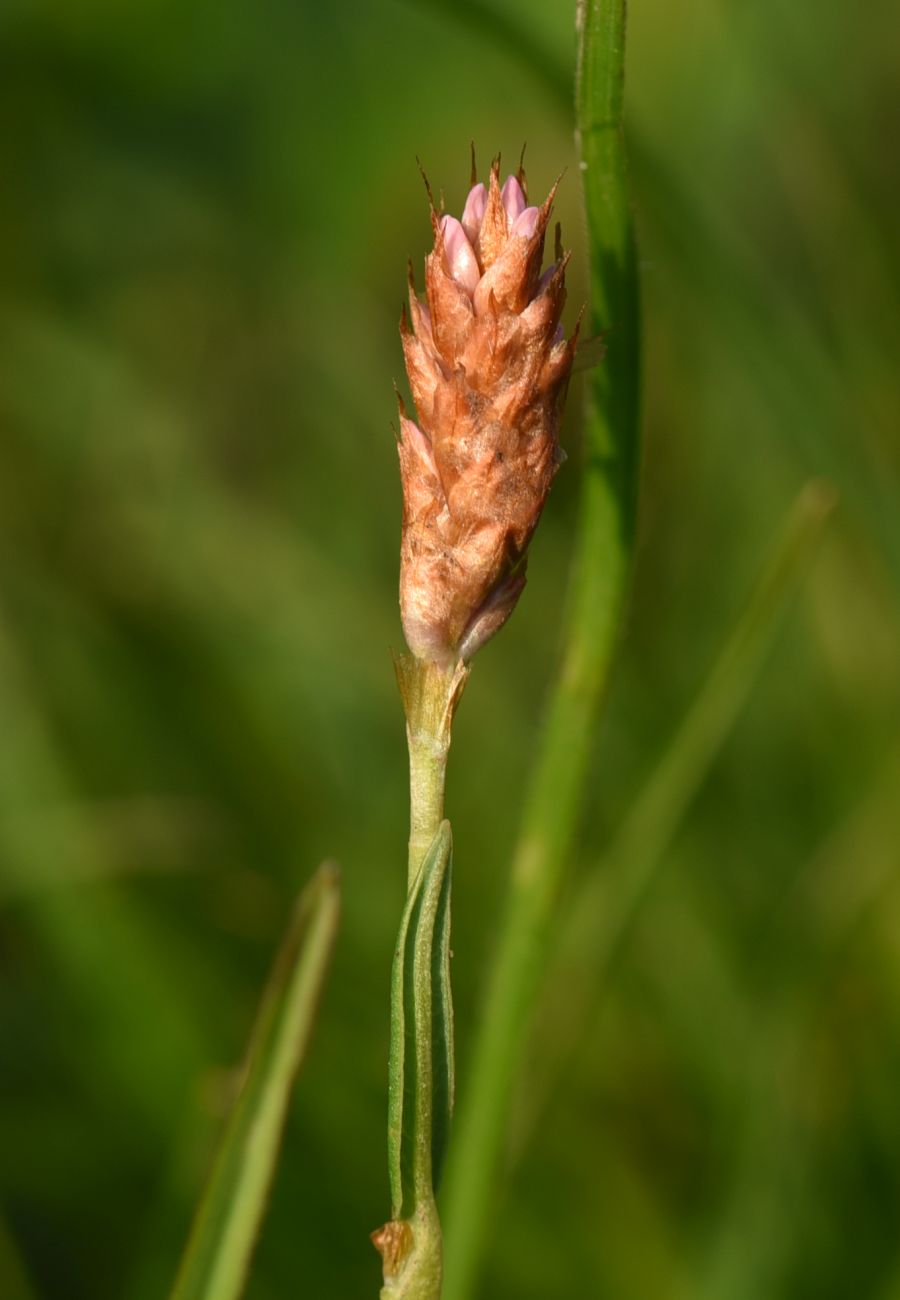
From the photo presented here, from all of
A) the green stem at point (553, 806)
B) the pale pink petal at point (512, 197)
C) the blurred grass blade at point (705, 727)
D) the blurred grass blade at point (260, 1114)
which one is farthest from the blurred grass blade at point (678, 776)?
the pale pink petal at point (512, 197)

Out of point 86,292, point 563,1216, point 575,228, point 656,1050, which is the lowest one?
point 563,1216

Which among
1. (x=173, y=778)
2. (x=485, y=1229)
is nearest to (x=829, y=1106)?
(x=485, y=1229)

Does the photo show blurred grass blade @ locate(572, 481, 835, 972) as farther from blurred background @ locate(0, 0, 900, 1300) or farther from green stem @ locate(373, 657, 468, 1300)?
green stem @ locate(373, 657, 468, 1300)

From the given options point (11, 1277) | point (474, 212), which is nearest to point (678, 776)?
point (474, 212)

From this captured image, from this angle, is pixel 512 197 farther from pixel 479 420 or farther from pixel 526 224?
pixel 479 420

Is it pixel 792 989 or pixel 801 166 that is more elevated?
pixel 801 166

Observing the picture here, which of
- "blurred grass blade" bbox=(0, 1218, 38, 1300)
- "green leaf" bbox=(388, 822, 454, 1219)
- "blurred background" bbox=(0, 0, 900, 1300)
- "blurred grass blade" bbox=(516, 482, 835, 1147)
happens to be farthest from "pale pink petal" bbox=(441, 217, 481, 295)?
"blurred grass blade" bbox=(0, 1218, 38, 1300)

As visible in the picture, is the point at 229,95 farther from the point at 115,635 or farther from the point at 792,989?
the point at 792,989
